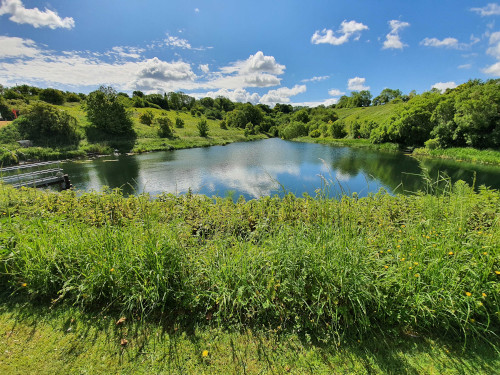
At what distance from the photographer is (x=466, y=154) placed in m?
32.4

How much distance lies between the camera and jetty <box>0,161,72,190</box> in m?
12.3

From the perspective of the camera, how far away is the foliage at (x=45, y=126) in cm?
4309

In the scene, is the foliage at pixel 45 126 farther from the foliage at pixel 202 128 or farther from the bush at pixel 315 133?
the bush at pixel 315 133

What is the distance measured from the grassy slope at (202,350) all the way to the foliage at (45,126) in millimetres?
56194

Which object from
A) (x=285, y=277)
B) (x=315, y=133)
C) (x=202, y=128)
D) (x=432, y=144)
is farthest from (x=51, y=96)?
(x=432, y=144)

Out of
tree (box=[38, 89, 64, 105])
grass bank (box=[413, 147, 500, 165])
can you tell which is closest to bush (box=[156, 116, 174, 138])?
tree (box=[38, 89, 64, 105])

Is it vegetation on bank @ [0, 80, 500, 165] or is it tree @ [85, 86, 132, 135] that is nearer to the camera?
vegetation on bank @ [0, 80, 500, 165]

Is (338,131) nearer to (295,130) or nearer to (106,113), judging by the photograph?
(295,130)

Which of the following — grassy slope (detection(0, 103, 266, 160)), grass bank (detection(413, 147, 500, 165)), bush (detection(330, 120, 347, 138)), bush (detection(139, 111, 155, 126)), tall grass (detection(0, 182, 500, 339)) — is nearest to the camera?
tall grass (detection(0, 182, 500, 339))

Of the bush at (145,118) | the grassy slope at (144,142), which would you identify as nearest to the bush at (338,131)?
the grassy slope at (144,142)

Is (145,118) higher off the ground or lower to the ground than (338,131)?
higher

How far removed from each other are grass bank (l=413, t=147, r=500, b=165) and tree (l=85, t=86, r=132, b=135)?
6420cm

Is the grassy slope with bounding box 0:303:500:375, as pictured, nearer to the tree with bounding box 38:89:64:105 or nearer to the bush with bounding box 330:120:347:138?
the bush with bounding box 330:120:347:138

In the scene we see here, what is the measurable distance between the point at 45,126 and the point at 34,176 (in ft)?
138
